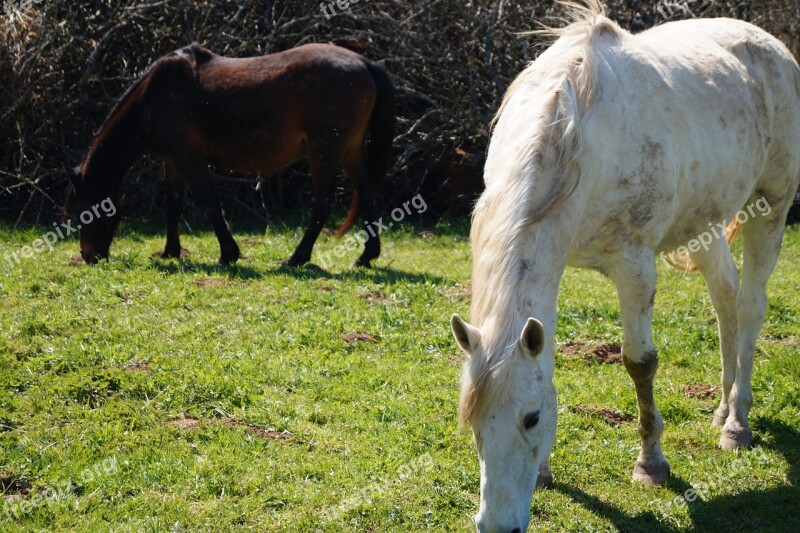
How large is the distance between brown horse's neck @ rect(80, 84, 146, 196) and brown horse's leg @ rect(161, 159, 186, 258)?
0.38 metres

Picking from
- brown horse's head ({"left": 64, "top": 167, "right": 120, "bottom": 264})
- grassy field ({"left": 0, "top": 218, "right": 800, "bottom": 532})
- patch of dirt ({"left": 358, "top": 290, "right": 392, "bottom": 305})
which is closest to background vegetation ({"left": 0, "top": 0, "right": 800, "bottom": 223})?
brown horse's head ({"left": 64, "top": 167, "right": 120, "bottom": 264})

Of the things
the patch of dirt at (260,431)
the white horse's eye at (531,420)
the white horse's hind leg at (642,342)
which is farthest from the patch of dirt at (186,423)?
the white horse's hind leg at (642,342)

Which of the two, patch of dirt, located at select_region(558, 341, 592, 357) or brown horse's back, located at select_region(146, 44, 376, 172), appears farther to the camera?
brown horse's back, located at select_region(146, 44, 376, 172)

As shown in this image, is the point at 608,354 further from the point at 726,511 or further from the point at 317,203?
the point at 317,203

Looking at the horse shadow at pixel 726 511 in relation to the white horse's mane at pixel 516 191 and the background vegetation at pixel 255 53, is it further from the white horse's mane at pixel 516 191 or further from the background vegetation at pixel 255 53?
the background vegetation at pixel 255 53

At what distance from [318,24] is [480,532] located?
8.13 meters

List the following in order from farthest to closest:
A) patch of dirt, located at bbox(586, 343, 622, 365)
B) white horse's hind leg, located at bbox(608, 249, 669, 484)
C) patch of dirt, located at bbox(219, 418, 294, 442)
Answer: patch of dirt, located at bbox(586, 343, 622, 365) < patch of dirt, located at bbox(219, 418, 294, 442) < white horse's hind leg, located at bbox(608, 249, 669, 484)

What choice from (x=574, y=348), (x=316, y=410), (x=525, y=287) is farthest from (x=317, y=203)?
(x=525, y=287)

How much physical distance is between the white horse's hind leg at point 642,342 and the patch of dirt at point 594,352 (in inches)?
56.2

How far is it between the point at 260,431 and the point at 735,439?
7.95 ft

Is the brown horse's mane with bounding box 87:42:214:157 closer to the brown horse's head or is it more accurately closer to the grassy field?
the brown horse's head

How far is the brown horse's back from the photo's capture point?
7.79 meters

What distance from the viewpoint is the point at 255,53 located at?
10516mm

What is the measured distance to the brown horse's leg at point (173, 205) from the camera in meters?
8.12
